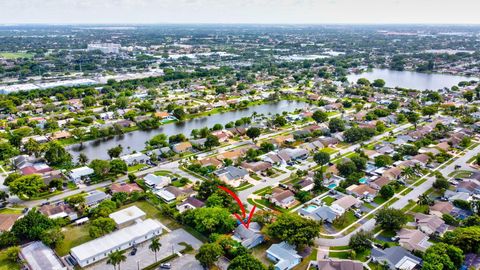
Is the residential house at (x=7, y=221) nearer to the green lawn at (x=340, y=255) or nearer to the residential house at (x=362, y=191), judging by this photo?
the green lawn at (x=340, y=255)

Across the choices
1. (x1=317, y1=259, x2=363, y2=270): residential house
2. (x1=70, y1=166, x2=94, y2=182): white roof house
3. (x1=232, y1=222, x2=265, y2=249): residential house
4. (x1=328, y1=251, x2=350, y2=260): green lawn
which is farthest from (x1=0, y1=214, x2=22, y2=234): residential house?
(x1=328, y1=251, x2=350, y2=260): green lawn

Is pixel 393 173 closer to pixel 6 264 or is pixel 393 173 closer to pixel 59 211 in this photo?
pixel 59 211

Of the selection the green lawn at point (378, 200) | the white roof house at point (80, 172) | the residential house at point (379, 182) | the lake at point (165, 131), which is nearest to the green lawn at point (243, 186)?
the green lawn at point (378, 200)

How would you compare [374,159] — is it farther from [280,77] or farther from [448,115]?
[280,77]

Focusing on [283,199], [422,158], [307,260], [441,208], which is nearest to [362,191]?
[441,208]

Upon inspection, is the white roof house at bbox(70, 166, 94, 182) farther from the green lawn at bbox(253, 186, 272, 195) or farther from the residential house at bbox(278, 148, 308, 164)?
the residential house at bbox(278, 148, 308, 164)

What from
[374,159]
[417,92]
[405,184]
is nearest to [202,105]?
[374,159]

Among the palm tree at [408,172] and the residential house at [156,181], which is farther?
the palm tree at [408,172]
